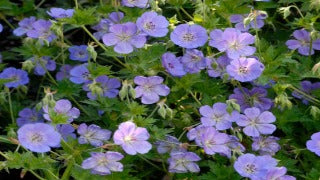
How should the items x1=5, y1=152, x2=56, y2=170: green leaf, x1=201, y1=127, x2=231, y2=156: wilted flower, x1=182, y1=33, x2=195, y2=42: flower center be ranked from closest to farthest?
1. x1=5, y1=152, x2=56, y2=170: green leaf
2. x1=201, y1=127, x2=231, y2=156: wilted flower
3. x1=182, y1=33, x2=195, y2=42: flower center

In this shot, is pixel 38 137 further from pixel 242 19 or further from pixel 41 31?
pixel 242 19

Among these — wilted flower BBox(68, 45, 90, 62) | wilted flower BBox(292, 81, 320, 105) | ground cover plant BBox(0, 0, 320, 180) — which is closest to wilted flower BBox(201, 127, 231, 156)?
ground cover plant BBox(0, 0, 320, 180)

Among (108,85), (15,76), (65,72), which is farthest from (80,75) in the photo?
(15,76)

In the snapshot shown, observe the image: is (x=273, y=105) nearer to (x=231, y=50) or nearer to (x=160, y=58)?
(x=231, y=50)

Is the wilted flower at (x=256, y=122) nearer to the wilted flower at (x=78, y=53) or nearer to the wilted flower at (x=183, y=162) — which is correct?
the wilted flower at (x=183, y=162)

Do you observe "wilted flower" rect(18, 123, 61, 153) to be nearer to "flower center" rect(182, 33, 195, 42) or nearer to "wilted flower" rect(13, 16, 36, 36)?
"flower center" rect(182, 33, 195, 42)

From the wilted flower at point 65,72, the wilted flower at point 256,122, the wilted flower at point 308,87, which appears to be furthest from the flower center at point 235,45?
the wilted flower at point 65,72

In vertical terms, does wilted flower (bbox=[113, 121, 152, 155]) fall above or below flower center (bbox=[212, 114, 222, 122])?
above
